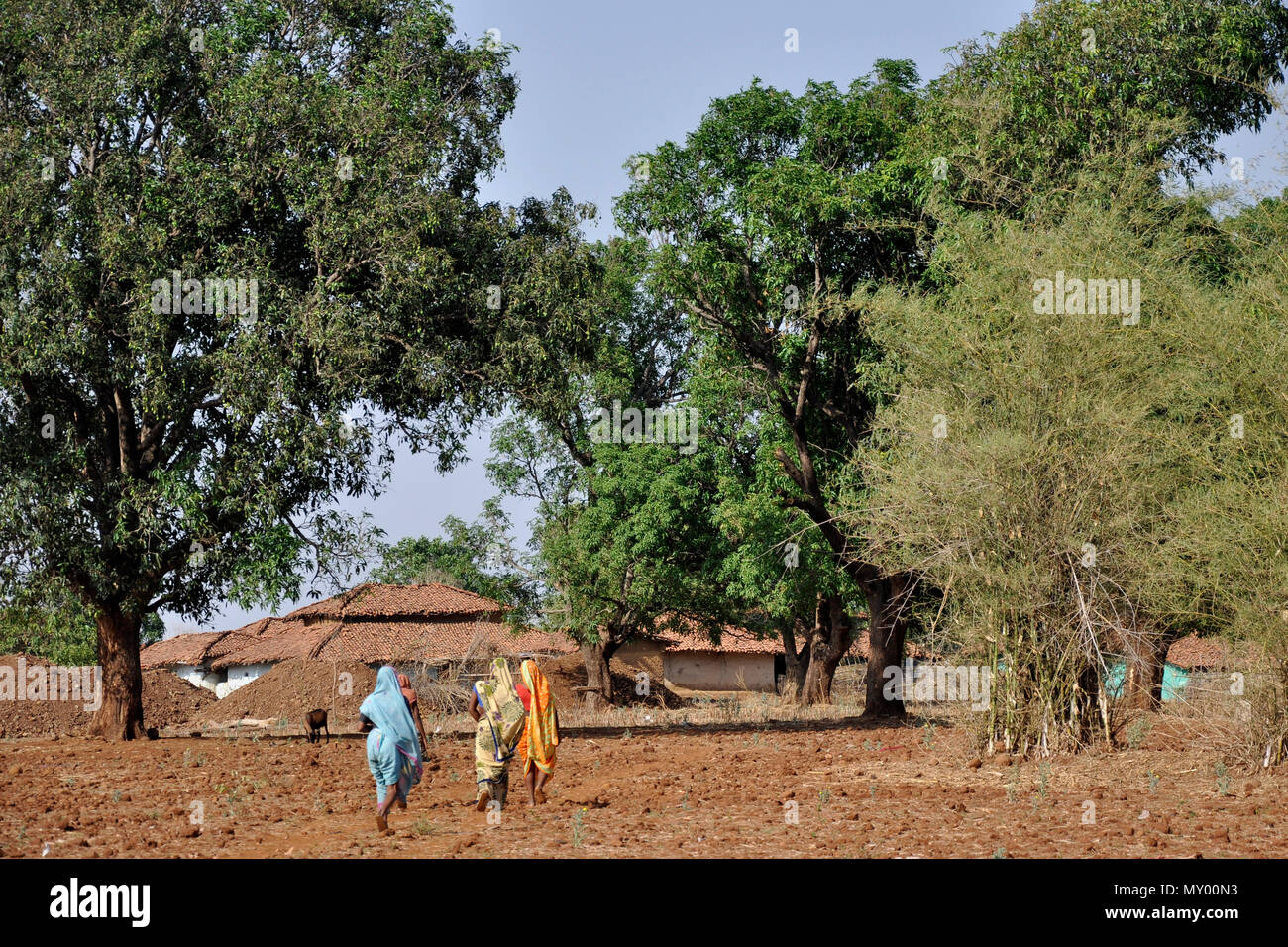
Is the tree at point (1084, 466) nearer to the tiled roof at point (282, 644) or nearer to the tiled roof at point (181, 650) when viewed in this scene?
the tiled roof at point (282, 644)

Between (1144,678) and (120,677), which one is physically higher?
(1144,678)

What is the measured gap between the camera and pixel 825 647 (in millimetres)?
32906

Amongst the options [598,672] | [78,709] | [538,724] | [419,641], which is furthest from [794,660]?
[538,724]

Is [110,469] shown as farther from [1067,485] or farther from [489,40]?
[1067,485]

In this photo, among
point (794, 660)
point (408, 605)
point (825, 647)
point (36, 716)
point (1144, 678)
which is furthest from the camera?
point (408, 605)

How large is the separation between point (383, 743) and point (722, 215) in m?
14.5

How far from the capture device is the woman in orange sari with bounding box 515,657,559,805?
11.2m

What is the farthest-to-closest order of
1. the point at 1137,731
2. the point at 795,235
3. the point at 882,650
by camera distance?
the point at 882,650
the point at 795,235
the point at 1137,731

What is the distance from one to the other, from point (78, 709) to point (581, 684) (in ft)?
52.2

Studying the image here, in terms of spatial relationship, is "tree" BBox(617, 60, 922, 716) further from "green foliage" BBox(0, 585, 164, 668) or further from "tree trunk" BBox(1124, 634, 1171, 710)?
"green foliage" BBox(0, 585, 164, 668)

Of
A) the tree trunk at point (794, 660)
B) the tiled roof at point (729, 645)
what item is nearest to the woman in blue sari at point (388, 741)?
the tree trunk at point (794, 660)

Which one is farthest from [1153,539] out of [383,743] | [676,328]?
[676,328]

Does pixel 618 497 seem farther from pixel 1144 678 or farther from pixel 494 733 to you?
pixel 494 733

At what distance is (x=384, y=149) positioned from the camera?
17797 millimetres
